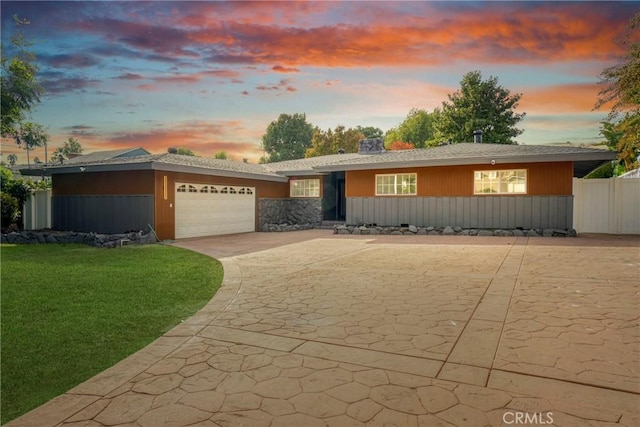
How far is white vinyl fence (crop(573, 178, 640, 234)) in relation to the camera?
43.5ft

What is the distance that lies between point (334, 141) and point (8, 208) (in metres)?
35.7

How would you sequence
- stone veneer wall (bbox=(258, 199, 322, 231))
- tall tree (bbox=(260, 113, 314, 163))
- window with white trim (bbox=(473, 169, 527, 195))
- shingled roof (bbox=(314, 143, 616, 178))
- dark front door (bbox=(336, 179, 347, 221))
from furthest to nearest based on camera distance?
tall tree (bbox=(260, 113, 314, 163)) → dark front door (bbox=(336, 179, 347, 221)) → stone veneer wall (bbox=(258, 199, 322, 231)) → window with white trim (bbox=(473, 169, 527, 195)) → shingled roof (bbox=(314, 143, 616, 178))

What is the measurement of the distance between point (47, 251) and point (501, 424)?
11914mm

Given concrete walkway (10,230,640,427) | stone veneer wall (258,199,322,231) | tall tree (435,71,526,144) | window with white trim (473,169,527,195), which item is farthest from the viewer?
tall tree (435,71,526,144)

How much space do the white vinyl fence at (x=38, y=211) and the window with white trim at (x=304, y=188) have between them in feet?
36.0

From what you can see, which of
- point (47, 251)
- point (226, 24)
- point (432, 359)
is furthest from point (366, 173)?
point (432, 359)

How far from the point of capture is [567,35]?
12562mm

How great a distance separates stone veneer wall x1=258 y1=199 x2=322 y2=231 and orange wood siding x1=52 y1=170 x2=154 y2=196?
6.17 meters

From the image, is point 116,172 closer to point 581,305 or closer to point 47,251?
point 47,251

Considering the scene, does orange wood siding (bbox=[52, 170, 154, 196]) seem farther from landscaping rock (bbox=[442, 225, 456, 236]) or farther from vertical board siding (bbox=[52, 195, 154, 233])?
landscaping rock (bbox=[442, 225, 456, 236])

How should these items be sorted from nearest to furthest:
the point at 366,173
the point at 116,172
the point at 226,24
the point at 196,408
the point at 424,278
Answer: the point at 196,408
the point at 424,278
the point at 226,24
the point at 116,172
the point at 366,173

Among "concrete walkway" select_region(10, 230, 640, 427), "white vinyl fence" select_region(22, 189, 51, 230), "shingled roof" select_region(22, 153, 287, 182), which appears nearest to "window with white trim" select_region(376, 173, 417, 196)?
"shingled roof" select_region(22, 153, 287, 182)

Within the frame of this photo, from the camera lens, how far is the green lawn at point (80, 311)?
290 centimetres

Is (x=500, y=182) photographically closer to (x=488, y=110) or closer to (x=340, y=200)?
(x=340, y=200)
